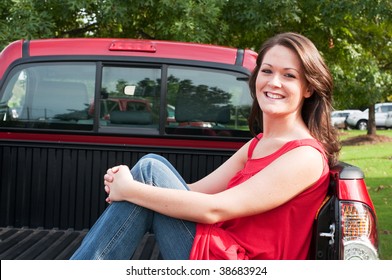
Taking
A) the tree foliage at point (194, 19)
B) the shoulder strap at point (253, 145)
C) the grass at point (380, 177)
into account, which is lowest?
the grass at point (380, 177)

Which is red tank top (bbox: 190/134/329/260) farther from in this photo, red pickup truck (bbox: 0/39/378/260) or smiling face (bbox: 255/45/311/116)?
red pickup truck (bbox: 0/39/378/260)

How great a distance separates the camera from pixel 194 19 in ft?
25.5

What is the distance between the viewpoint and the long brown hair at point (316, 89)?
2574 millimetres

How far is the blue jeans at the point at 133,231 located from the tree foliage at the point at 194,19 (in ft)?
17.1

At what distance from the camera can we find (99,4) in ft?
26.4

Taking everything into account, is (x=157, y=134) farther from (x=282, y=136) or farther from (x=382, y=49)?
(x=382, y=49)

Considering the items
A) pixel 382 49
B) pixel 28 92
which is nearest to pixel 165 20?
pixel 28 92

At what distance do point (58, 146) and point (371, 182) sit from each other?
8.58 m

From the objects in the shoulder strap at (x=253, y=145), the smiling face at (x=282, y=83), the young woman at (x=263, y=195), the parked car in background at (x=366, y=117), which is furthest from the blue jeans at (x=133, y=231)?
the parked car in background at (x=366, y=117)

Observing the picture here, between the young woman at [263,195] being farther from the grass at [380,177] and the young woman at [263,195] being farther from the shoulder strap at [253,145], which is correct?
the grass at [380,177]

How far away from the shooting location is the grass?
7.02m

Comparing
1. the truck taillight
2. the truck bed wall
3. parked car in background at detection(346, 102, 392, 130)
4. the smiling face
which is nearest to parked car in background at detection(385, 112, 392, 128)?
parked car in background at detection(346, 102, 392, 130)

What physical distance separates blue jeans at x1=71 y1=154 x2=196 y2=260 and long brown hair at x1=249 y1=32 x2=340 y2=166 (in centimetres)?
67
